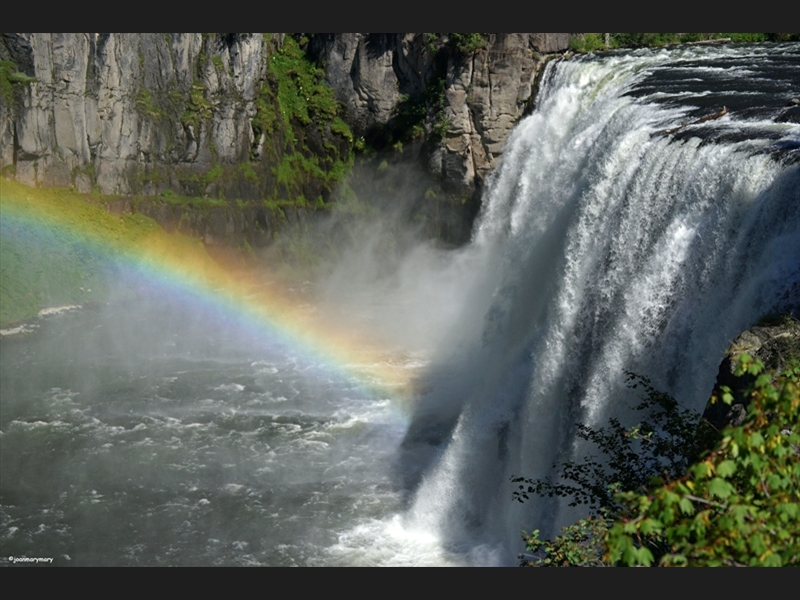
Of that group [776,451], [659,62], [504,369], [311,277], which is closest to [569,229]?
[504,369]

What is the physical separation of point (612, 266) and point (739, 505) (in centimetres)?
941

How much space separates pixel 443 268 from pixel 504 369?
10.2 m

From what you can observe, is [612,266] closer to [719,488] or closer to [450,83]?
[719,488]

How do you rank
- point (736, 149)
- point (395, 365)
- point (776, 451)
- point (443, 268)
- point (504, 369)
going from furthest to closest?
point (443, 268), point (395, 365), point (504, 369), point (736, 149), point (776, 451)

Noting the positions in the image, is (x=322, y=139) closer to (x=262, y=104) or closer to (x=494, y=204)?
(x=262, y=104)

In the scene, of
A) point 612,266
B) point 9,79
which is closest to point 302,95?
point 9,79

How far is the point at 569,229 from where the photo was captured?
16.5 metres

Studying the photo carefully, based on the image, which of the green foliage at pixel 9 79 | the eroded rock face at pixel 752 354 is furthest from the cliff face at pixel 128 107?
the eroded rock face at pixel 752 354

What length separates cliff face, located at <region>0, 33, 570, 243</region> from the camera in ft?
85.6

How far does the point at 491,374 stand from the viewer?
18875 mm

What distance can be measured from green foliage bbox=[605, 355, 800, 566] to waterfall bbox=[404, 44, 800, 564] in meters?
4.87

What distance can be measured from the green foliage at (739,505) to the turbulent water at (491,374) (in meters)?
5.05

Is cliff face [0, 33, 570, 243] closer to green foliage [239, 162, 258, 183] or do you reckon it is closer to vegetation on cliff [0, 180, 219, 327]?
green foliage [239, 162, 258, 183]

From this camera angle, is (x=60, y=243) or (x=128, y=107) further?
(x=128, y=107)
